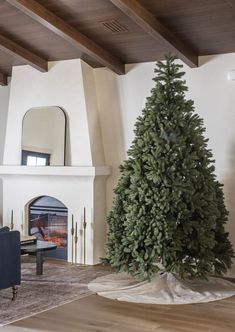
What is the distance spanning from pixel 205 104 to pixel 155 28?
1.36 m

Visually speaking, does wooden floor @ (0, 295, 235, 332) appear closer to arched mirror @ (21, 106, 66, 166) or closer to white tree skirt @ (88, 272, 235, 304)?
white tree skirt @ (88, 272, 235, 304)

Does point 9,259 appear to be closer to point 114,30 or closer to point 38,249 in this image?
point 38,249

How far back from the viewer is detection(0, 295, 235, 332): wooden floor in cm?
428

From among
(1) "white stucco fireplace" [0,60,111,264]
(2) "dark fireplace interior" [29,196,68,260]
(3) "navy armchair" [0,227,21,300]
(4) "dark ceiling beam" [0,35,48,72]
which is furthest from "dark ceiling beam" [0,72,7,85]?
(3) "navy armchair" [0,227,21,300]

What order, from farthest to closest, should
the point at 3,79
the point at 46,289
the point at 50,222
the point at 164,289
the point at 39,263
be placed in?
the point at 3,79 < the point at 50,222 < the point at 39,263 < the point at 46,289 < the point at 164,289

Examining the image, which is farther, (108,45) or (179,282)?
(108,45)

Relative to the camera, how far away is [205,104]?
255 inches

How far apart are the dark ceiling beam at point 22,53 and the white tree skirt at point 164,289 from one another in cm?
313

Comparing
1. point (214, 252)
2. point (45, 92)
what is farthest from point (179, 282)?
point (45, 92)

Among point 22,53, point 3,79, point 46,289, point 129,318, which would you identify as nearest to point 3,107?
point 3,79

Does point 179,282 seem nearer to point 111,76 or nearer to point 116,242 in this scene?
point 116,242

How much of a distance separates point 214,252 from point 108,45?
9.44 feet

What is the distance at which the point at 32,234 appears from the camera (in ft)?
24.7

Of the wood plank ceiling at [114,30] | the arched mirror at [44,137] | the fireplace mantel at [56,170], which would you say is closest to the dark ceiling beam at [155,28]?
the wood plank ceiling at [114,30]
